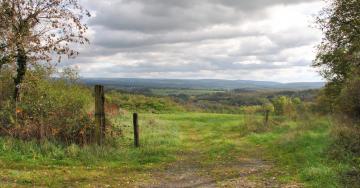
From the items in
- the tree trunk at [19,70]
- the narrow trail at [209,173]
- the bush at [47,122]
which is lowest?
the narrow trail at [209,173]

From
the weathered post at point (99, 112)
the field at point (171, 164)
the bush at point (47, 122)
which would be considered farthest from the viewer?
the weathered post at point (99, 112)

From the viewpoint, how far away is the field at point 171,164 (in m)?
13.2

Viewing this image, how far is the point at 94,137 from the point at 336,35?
19792 millimetres

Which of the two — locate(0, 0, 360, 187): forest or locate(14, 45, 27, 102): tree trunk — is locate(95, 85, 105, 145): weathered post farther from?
locate(14, 45, 27, 102): tree trunk

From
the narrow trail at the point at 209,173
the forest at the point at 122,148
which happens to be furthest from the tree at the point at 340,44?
the narrow trail at the point at 209,173

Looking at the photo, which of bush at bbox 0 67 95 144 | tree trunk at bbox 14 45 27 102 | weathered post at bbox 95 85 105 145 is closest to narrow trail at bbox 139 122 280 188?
weathered post at bbox 95 85 105 145

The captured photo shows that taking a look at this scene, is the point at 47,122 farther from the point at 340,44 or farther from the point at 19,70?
the point at 340,44

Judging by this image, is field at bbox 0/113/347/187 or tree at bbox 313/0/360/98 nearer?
field at bbox 0/113/347/187

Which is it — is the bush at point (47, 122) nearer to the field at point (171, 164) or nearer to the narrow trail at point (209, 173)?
the field at point (171, 164)

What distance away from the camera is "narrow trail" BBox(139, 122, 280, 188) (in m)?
13.3

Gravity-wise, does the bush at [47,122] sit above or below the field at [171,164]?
above

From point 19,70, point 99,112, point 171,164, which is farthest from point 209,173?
point 19,70

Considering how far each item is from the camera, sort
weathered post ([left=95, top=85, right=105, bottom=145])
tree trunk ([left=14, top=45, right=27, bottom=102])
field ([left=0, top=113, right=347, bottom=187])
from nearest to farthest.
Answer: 1. field ([left=0, top=113, right=347, bottom=187])
2. weathered post ([left=95, top=85, right=105, bottom=145])
3. tree trunk ([left=14, top=45, right=27, bottom=102])

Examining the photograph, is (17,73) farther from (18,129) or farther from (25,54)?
(18,129)
